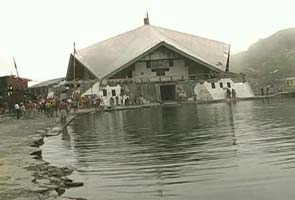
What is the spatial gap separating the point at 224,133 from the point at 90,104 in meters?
35.5

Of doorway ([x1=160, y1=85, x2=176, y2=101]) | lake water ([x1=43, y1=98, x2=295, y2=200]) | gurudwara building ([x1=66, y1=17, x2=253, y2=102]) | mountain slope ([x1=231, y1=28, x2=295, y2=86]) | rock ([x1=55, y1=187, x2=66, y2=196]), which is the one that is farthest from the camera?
mountain slope ([x1=231, y1=28, x2=295, y2=86])

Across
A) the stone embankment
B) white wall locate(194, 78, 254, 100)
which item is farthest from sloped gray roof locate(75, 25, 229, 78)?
the stone embankment

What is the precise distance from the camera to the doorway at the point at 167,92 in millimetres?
60750

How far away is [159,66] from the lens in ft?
211

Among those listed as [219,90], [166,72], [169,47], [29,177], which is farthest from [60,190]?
[166,72]

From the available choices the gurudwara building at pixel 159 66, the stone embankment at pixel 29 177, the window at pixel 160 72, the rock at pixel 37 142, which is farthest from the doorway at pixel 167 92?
the stone embankment at pixel 29 177

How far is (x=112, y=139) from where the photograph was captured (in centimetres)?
1927

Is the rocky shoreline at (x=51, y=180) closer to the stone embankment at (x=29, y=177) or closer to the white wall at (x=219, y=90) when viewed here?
the stone embankment at (x=29, y=177)

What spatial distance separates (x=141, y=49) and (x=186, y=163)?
5279cm

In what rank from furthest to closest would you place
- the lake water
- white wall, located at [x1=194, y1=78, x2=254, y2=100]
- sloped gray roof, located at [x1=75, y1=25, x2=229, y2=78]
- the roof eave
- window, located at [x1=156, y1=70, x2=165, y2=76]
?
window, located at [x1=156, y1=70, x2=165, y2=76], sloped gray roof, located at [x1=75, y1=25, x2=229, y2=78], the roof eave, white wall, located at [x1=194, y1=78, x2=254, y2=100], the lake water

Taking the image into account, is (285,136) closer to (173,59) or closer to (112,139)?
(112,139)

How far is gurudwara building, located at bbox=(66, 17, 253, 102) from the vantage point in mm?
59500

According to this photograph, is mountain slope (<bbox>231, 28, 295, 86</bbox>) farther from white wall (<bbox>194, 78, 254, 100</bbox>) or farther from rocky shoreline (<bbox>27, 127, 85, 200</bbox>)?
rocky shoreline (<bbox>27, 127, 85, 200</bbox>)

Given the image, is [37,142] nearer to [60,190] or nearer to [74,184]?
[74,184]
